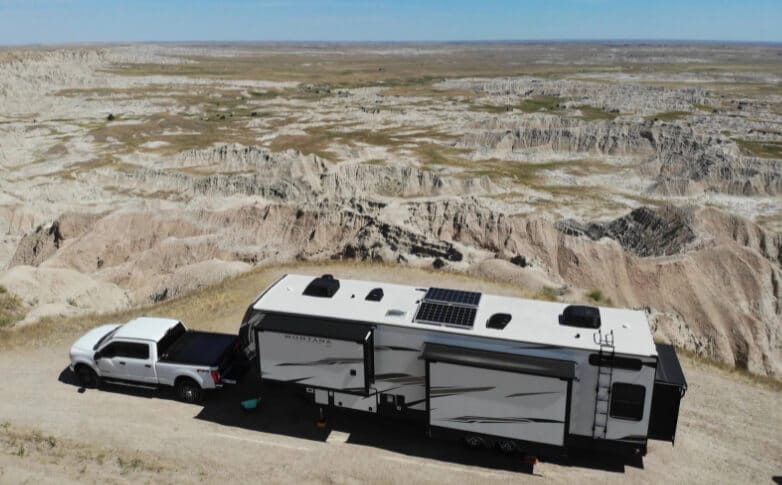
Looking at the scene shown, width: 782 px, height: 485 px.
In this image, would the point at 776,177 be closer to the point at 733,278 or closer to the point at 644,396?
the point at 733,278

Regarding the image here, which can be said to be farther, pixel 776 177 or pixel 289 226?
pixel 776 177

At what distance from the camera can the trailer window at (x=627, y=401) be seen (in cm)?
1243

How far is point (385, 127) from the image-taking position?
332ft

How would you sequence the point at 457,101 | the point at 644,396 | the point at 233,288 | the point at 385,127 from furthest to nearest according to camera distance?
the point at 457,101, the point at 385,127, the point at 233,288, the point at 644,396

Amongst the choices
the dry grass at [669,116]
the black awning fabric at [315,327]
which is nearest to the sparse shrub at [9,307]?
the black awning fabric at [315,327]

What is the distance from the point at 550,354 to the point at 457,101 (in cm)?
12858

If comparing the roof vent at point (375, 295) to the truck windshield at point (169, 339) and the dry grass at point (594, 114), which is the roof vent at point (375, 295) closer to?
the truck windshield at point (169, 339)

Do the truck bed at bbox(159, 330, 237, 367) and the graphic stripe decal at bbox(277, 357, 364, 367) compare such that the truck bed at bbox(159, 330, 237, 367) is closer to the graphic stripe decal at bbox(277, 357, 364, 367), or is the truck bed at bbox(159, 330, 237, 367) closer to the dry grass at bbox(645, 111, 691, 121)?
the graphic stripe decal at bbox(277, 357, 364, 367)

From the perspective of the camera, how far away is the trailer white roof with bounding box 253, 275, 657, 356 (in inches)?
511

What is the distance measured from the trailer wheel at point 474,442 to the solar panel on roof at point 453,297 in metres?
3.24

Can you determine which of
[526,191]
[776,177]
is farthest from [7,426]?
[776,177]

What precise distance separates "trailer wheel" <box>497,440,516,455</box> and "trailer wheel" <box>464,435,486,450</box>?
399 millimetres

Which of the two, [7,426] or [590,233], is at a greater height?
[7,426]

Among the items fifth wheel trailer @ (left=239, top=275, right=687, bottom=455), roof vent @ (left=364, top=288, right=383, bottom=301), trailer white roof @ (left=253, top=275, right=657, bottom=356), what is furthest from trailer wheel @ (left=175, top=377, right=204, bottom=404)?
roof vent @ (left=364, top=288, right=383, bottom=301)
